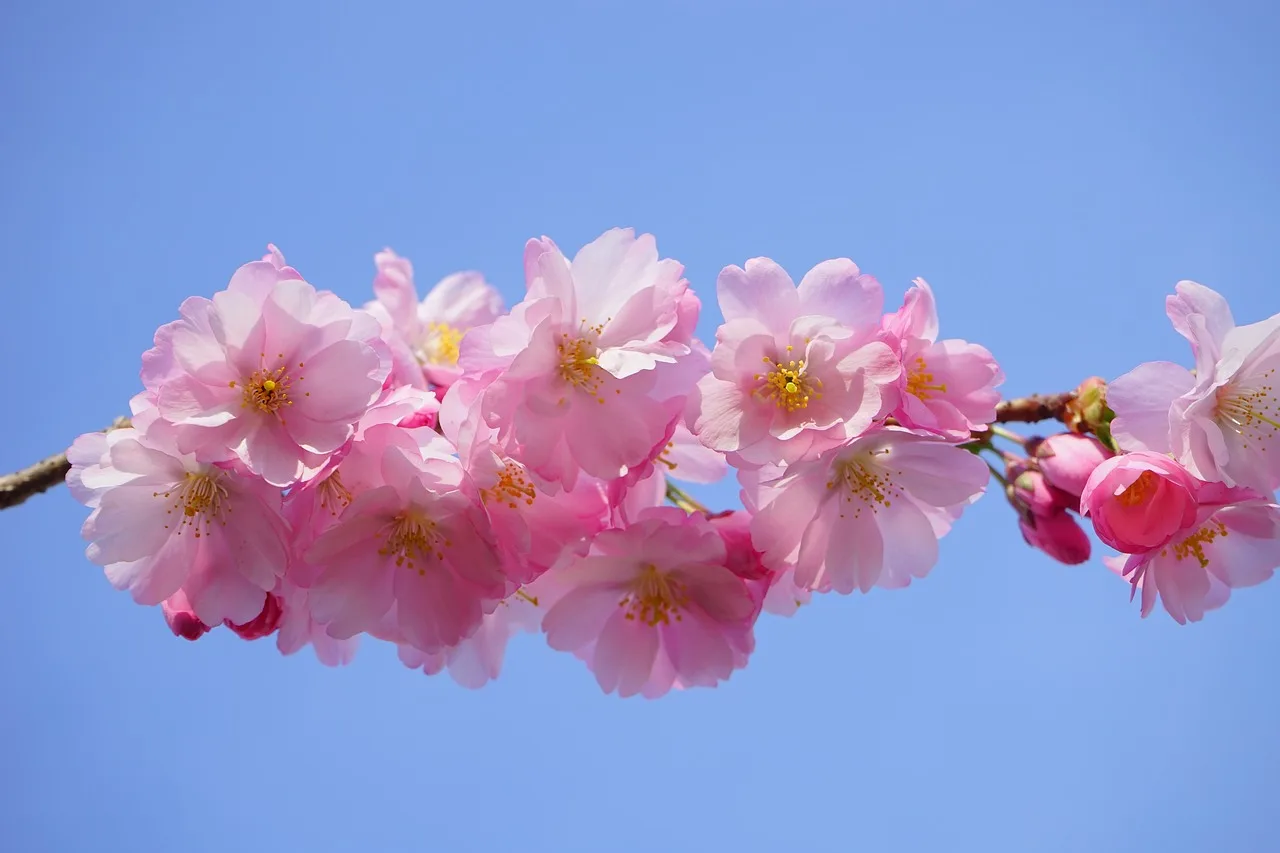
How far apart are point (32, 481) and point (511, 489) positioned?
3.13ft

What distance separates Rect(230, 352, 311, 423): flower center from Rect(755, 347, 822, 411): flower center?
745mm

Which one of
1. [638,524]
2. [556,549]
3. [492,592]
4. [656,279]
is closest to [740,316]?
[656,279]

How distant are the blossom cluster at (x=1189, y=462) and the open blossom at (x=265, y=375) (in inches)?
48.2

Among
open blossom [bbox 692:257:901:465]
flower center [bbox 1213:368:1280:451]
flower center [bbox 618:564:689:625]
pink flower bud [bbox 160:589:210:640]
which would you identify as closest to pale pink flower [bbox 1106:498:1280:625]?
flower center [bbox 1213:368:1280:451]

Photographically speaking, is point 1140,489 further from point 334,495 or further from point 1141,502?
point 334,495

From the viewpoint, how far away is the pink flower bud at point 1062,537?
1.64m

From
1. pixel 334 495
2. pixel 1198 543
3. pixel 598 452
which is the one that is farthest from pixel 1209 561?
pixel 334 495

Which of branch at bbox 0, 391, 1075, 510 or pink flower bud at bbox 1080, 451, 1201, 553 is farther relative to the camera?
branch at bbox 0, 391, 1075, 510

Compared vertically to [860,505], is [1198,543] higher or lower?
lower

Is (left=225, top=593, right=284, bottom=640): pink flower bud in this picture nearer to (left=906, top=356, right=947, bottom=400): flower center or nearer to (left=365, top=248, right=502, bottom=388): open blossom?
(left=365, top=248, right=502, bottom=388): open blossom

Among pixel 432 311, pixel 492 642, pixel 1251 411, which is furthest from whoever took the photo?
pixel 432 311

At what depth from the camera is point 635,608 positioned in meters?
1.70

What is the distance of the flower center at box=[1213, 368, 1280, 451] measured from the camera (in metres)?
1.52

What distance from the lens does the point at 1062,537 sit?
1646mm
